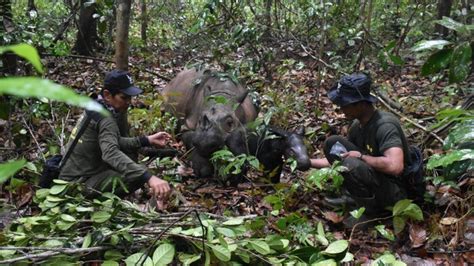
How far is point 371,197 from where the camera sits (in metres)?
4.18

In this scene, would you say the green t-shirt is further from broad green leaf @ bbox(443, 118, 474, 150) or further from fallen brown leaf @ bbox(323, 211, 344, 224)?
broad green leaf @ bbox(443, 118, 474, 150)

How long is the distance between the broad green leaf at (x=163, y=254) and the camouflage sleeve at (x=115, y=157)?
45.8 inches

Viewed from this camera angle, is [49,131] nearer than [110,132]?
No

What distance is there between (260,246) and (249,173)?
2.60 m

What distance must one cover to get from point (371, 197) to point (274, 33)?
4571mm

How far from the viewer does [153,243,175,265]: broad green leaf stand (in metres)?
2.77

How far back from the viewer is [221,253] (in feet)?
9.07

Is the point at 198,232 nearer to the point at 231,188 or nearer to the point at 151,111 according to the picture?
the point at 231,188

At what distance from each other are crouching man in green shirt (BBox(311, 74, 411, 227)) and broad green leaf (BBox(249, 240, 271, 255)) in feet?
4.52

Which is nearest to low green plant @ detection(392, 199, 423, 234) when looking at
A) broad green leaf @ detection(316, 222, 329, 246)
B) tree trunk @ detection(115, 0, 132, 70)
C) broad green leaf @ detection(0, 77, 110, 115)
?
broad green leaf @ detection(316, 222, 329, 246)

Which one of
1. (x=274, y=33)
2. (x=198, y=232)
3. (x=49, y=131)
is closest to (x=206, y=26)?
(x=274, y=33)

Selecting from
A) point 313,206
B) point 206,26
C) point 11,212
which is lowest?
point 313,206

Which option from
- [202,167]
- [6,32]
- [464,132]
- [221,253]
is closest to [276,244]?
[221,253]

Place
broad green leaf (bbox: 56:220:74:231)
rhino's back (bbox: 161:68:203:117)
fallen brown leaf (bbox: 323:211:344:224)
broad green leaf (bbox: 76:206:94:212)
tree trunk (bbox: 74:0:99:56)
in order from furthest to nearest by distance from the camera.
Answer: tree trunk (bbox: 74:0:99:56) → rhino's back (bbox: 161:68:203:117) → fallen brown leaf (bbox: 323:211:344:224) → broad green leaf (bbox: 76:206:94:212) → broad green leaf (bbox: 56:220:74:231)
